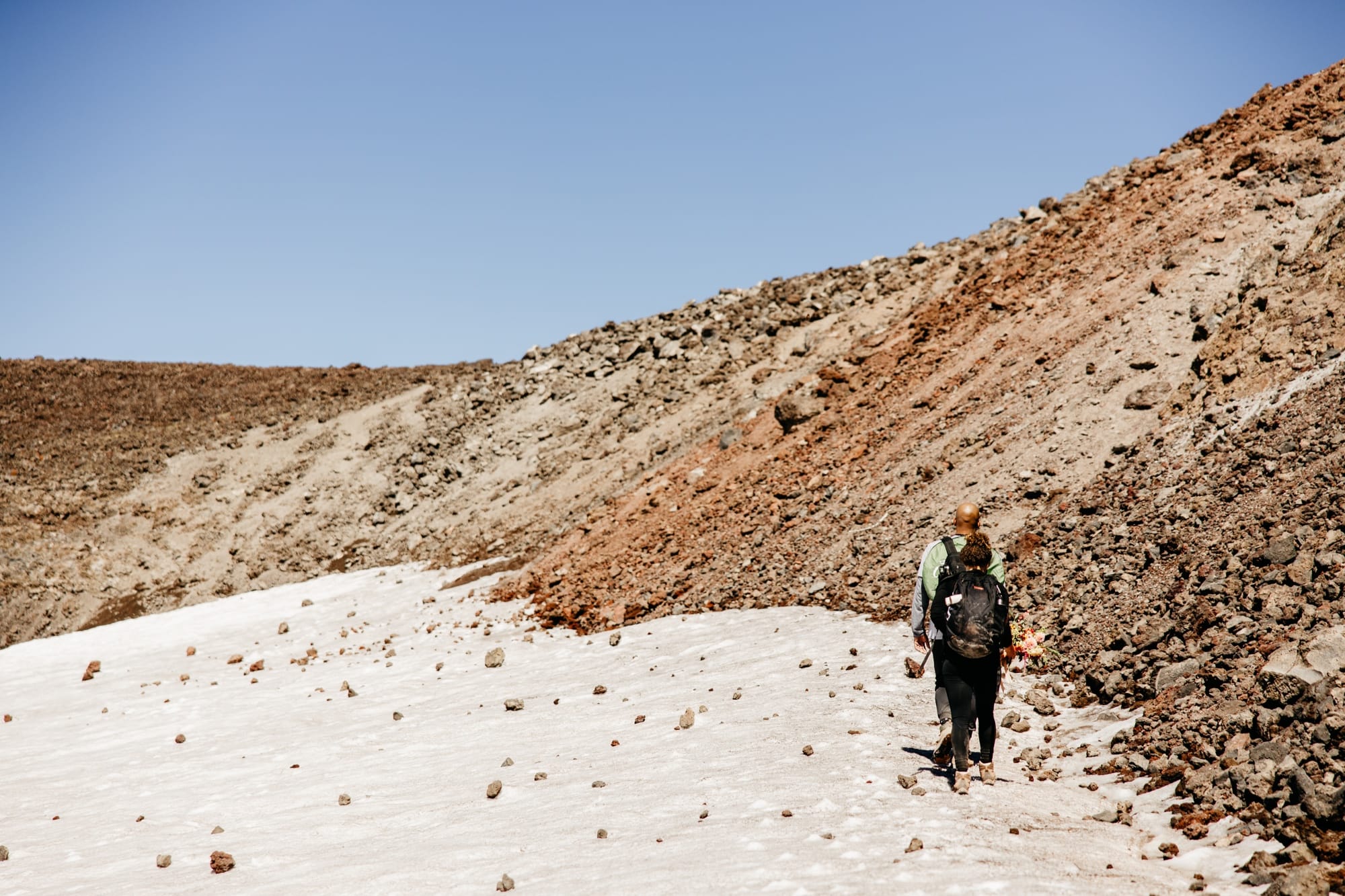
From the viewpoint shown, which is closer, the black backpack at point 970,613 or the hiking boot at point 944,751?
the black backpack at point 970,613

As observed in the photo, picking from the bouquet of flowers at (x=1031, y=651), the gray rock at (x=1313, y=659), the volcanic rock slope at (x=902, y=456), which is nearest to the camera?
the gray rock at (x=1313, y=659)

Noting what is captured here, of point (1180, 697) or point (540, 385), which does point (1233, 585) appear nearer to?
point (1180, 697)

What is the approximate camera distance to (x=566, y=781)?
883cm

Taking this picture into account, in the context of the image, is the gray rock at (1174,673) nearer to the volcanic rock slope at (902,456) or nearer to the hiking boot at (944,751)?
the volcanic rock slope at (902,456)

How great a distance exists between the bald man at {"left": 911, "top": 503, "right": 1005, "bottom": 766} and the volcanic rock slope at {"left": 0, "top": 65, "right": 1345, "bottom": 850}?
1.62 meters

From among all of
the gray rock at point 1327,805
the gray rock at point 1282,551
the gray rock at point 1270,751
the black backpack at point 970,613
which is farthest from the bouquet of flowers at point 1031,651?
the gray rock at point 1327,805

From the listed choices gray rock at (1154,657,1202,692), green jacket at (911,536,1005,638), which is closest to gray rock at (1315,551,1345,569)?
gray rock at (1154,657,1202,692)

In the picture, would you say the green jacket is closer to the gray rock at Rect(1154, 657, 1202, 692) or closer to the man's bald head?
the man's bald head

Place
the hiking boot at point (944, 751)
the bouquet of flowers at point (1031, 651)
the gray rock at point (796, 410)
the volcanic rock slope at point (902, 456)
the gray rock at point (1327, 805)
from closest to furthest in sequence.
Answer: the gray rock at point (1327, 805) < the hiking boot at point (944, 751) < the bouquet of flowers at point (1031, 651) < the volcanic rock slope at point (902, 456) < the gray rock at point (796, 410)

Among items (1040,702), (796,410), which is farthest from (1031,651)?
(796,410)

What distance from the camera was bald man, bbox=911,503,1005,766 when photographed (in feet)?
23.7

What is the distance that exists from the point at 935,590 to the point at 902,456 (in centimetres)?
965

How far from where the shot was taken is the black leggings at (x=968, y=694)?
695 cm

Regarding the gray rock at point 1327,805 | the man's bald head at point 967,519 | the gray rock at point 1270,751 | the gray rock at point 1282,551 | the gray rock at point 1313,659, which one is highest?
the man's bald head at point 967,519
